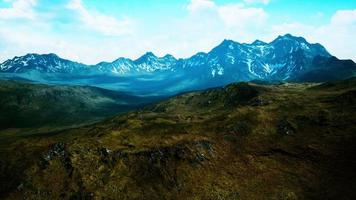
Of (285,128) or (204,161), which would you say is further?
(285,128)

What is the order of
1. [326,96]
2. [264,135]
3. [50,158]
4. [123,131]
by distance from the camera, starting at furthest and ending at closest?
[326,96]
[123,131]
[264,135]
[50,158]

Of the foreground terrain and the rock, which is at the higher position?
the rock

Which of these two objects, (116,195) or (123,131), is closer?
(116,195)

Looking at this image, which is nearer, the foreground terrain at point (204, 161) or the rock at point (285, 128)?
the foreground terrain at point (204, 161)

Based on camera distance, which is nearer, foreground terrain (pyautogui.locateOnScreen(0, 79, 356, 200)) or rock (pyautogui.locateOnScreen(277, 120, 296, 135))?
Answer: foreground terrain (pyautogui.locateOnScreen(0, 79, 356, 200))

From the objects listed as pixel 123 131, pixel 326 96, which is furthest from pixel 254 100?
pixel 123 131

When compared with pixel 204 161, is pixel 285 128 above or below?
above

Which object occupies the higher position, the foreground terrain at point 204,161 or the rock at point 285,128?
the rock at point 285,128

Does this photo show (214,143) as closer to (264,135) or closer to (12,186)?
(264,135)
